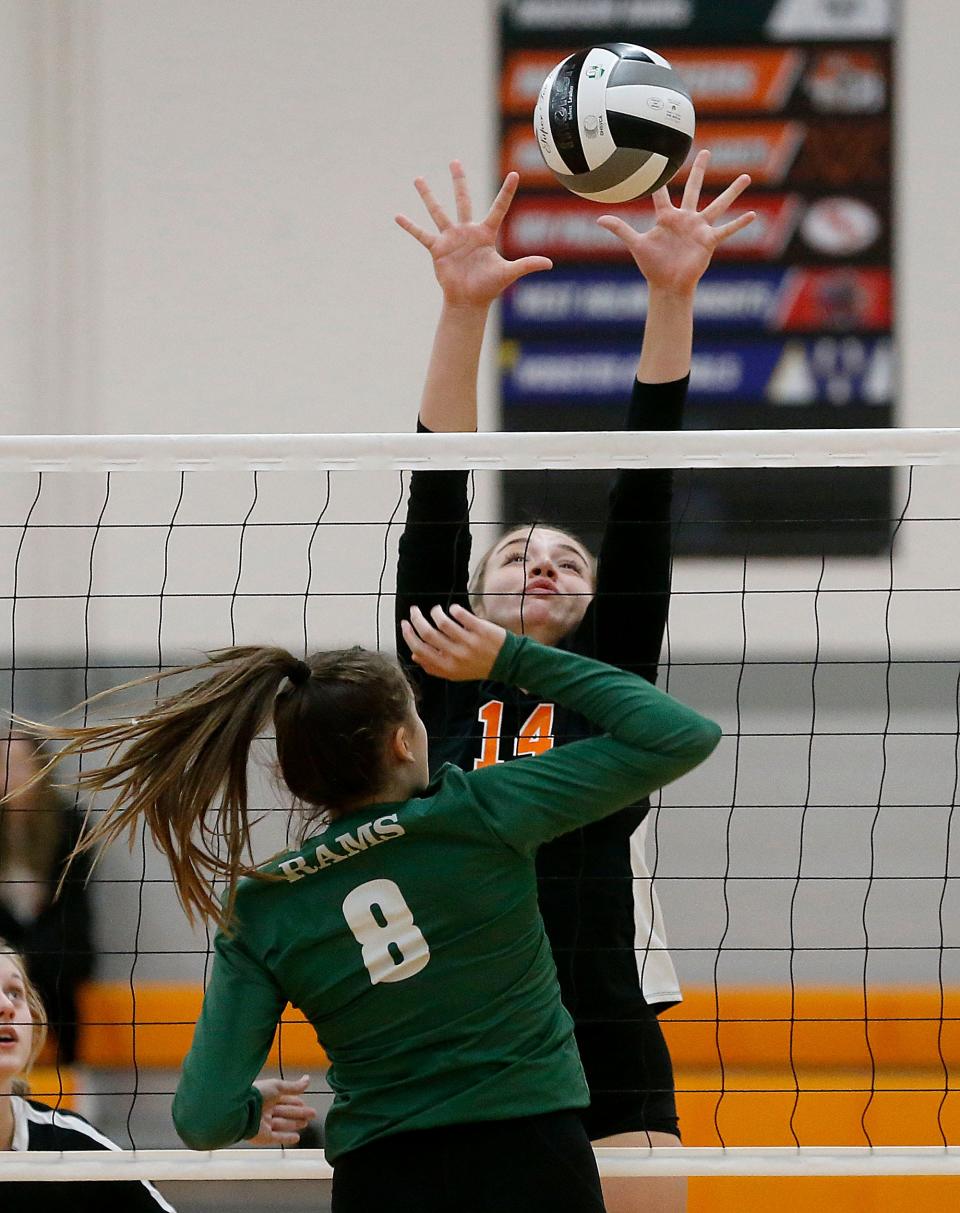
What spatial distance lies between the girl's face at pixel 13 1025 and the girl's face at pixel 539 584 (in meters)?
1.02

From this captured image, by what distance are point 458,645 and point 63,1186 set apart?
1.44 meters

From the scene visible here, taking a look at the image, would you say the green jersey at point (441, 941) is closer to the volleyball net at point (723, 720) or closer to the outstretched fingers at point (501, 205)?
the outstretched fingers at point (501, 205)

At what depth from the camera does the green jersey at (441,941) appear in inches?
66.4

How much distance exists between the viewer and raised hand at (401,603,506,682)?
67.9 inches

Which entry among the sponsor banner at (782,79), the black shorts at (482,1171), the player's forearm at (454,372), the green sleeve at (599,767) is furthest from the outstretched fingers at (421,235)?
the sponsor banner at (782,79)

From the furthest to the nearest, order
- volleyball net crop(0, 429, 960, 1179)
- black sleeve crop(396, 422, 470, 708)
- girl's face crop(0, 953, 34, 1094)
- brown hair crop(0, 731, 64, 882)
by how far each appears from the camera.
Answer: volleyball net crop(0, 429, 960, 1179)
brown hair crop(0, 731, 64, 882)
girl's face crop(0, 953, 34, 1094)
black sleeve crop(396, 422, 470, 708)

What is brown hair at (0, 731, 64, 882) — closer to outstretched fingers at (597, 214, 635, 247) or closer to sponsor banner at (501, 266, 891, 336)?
outstretched fingers at (597, 214, 635, 247)

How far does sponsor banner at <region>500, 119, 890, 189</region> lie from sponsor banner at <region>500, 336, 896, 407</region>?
0.61 m

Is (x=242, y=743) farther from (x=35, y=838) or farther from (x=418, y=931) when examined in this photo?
(x=35, y=838)

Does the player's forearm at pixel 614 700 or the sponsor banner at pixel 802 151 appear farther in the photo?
the sponsor banner at pixel 802 151

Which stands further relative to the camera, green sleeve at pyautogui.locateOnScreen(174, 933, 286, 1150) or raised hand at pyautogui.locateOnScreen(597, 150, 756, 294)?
raised hand at pyautogui.locateOnScreen(597, 150, 756, 294)

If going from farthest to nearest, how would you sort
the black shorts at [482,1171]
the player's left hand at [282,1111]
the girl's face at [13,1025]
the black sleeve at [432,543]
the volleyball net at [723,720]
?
the volleyball net at [723,720] < the girl's face at [13,1025] < the black sleeve at [432,543] < the player's left hand at [282,1111] < the black shorts at [482,1171]

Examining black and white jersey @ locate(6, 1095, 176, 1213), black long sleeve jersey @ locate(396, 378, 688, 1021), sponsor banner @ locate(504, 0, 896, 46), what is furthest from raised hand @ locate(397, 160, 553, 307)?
sponsor banner @ locate(504, 0, 896, 46)

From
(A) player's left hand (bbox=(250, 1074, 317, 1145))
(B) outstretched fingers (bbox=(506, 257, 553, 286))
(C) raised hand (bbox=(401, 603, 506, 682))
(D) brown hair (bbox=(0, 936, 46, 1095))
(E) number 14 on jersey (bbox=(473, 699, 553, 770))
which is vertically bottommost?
(D) brown hair (bbox=(0, 936, 46, 1095))
